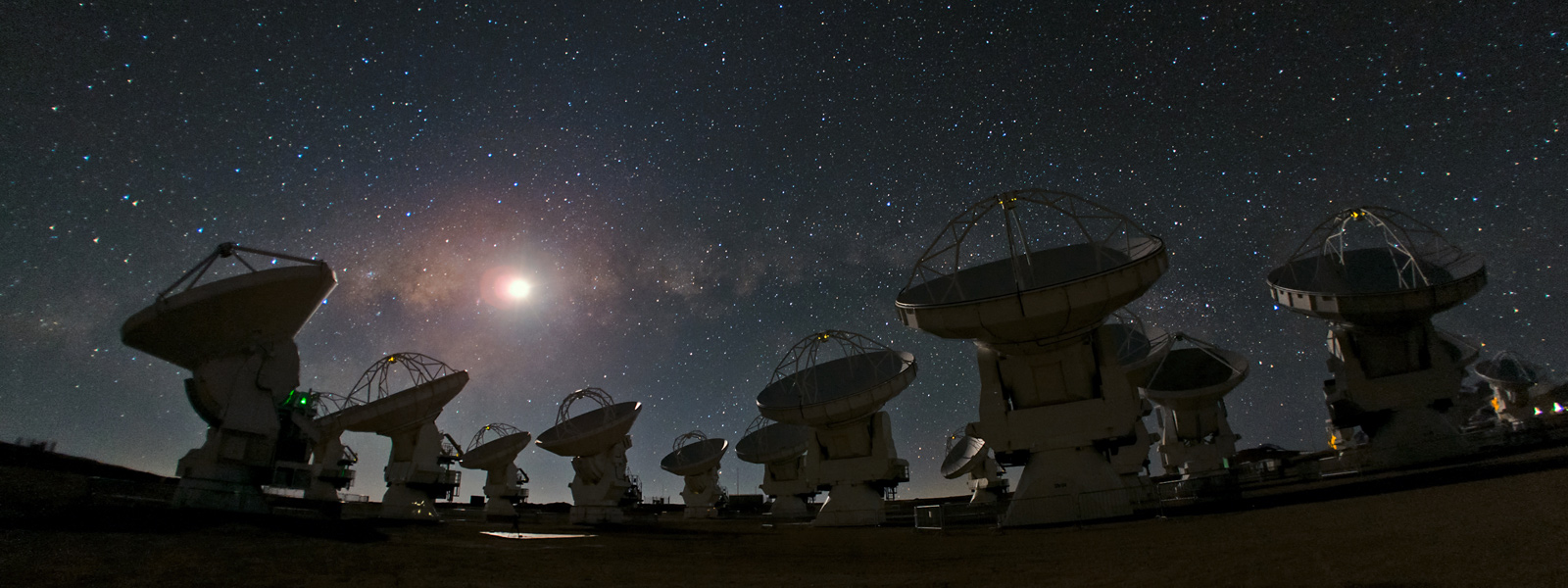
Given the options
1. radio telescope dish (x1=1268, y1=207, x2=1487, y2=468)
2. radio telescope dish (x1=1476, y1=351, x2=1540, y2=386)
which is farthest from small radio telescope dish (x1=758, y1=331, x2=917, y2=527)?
radio telescope dish (x1=1476, y1=351, x2=1540, y2=386)

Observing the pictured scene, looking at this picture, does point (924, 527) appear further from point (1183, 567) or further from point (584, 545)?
point (1183, 567)

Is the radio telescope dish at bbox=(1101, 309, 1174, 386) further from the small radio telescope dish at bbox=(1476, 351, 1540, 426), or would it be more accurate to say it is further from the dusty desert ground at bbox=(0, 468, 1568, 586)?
the small radio telescope dish at bbox=(1476, 351, 1540, 426)

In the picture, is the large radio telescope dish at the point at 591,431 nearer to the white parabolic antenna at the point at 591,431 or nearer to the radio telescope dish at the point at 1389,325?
the white parabolic antenna at the point at 591,431

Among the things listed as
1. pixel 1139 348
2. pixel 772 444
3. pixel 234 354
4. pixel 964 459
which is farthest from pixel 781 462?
pixel 234 354

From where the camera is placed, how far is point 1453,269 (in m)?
23.1

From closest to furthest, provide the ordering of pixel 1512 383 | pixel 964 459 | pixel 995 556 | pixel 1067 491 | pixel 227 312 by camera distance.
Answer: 1. pixel 995 556
2. pixel 1067 491
3. pixel 227 312
4. pixel 964 459
5. pixel 1512 383

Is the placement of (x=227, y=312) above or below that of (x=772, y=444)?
above

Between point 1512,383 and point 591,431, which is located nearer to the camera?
point 591,431

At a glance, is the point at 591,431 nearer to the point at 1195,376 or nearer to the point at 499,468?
the point at 499,468

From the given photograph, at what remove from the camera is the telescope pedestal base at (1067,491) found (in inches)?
652

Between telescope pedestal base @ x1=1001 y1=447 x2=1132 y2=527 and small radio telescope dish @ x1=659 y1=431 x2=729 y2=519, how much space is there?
2829cm

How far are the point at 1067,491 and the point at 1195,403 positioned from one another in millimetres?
18230

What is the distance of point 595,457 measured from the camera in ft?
112

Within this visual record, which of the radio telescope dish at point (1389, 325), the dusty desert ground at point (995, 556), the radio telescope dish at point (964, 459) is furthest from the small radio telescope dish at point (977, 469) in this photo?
the dusty desert ground at point (995, 556)
